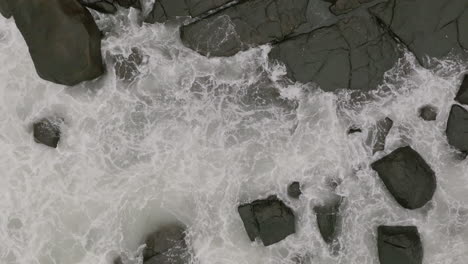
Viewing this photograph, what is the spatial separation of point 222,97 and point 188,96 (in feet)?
2.51

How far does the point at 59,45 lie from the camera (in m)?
9.34

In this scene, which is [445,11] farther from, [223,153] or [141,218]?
[141,218]

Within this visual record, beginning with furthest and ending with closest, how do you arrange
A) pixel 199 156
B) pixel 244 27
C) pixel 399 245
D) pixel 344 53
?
pixel 199 156, pixel 244 27, pixel 344 53, pixel 399 245

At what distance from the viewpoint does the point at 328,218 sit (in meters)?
10.1

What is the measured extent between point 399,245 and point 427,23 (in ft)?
15.6

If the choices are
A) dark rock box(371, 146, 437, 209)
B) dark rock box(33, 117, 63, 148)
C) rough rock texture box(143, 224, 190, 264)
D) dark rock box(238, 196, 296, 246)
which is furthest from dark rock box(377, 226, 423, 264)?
dark rock box(33, 117, 63, 148)

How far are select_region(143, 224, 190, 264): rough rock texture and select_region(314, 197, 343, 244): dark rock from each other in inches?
121

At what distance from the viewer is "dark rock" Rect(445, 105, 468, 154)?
976 centimetres

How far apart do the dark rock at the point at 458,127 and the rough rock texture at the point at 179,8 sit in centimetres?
546

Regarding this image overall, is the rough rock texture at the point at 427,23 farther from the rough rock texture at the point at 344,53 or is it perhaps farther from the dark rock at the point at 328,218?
the dark rock at the point at 328,218

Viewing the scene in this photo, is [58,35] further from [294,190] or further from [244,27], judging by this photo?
[294,190]

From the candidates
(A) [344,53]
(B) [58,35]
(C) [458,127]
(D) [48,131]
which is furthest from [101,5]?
(C) [458,127]

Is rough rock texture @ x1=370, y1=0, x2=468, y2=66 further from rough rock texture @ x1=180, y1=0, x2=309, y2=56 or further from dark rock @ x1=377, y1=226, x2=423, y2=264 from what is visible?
dark rock @ x1=377, y1=226, x2=423, y2=264

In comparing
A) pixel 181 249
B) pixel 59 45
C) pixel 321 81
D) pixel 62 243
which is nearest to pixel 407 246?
pixel 321 81
